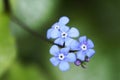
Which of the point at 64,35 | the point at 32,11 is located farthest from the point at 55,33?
the point at 32,11

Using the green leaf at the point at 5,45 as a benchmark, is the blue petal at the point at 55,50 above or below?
below

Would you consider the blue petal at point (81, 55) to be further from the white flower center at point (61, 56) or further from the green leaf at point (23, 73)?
the green leaf at point (23, 73)

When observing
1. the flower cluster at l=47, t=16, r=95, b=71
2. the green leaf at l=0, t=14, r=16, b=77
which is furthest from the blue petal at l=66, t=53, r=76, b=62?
the green leaf at l=0, t=14, r=16, b=77

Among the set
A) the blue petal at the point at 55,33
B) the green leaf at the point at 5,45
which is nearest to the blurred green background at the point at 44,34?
the green leaf at the point at 5,45

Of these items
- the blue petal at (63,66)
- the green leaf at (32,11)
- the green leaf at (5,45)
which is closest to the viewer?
the blue petal at (63,66)

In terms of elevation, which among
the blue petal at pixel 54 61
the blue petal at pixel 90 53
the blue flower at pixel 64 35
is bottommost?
the blue petal at pixel 54 61

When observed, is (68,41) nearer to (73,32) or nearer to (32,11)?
(73,32)

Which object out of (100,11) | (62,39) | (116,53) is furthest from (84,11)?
(62,39)

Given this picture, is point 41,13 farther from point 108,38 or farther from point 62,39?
point 62,39
